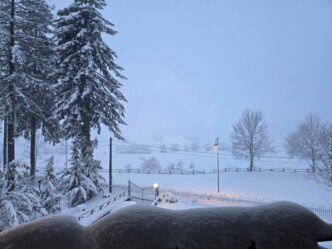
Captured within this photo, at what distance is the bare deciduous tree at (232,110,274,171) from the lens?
1816 inches

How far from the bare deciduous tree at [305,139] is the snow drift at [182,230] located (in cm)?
4339

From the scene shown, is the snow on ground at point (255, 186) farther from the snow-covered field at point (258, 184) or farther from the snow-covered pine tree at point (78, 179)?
the snow-covered pine tree at point (78, 179)

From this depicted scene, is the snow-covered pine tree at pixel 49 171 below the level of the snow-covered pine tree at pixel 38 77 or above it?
below

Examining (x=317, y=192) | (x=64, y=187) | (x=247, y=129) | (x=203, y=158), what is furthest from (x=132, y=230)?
(x=203, y=158)

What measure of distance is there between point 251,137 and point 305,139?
294 inches

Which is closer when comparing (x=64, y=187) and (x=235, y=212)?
(x=235, y=212)

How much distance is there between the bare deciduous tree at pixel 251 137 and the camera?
151ft

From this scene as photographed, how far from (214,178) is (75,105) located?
2593 cm

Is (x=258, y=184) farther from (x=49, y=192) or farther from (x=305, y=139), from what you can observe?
(x=49, y=192)

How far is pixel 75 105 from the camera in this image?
2019 cm

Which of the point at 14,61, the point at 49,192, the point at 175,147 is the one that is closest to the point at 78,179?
the point at 49,192

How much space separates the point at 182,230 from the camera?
3229 millimetres

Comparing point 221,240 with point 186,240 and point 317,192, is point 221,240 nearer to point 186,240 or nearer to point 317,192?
point 186,240

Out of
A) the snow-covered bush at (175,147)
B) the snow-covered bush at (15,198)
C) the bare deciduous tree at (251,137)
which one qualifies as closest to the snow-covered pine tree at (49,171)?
the snow-covered bush at (15,198)
